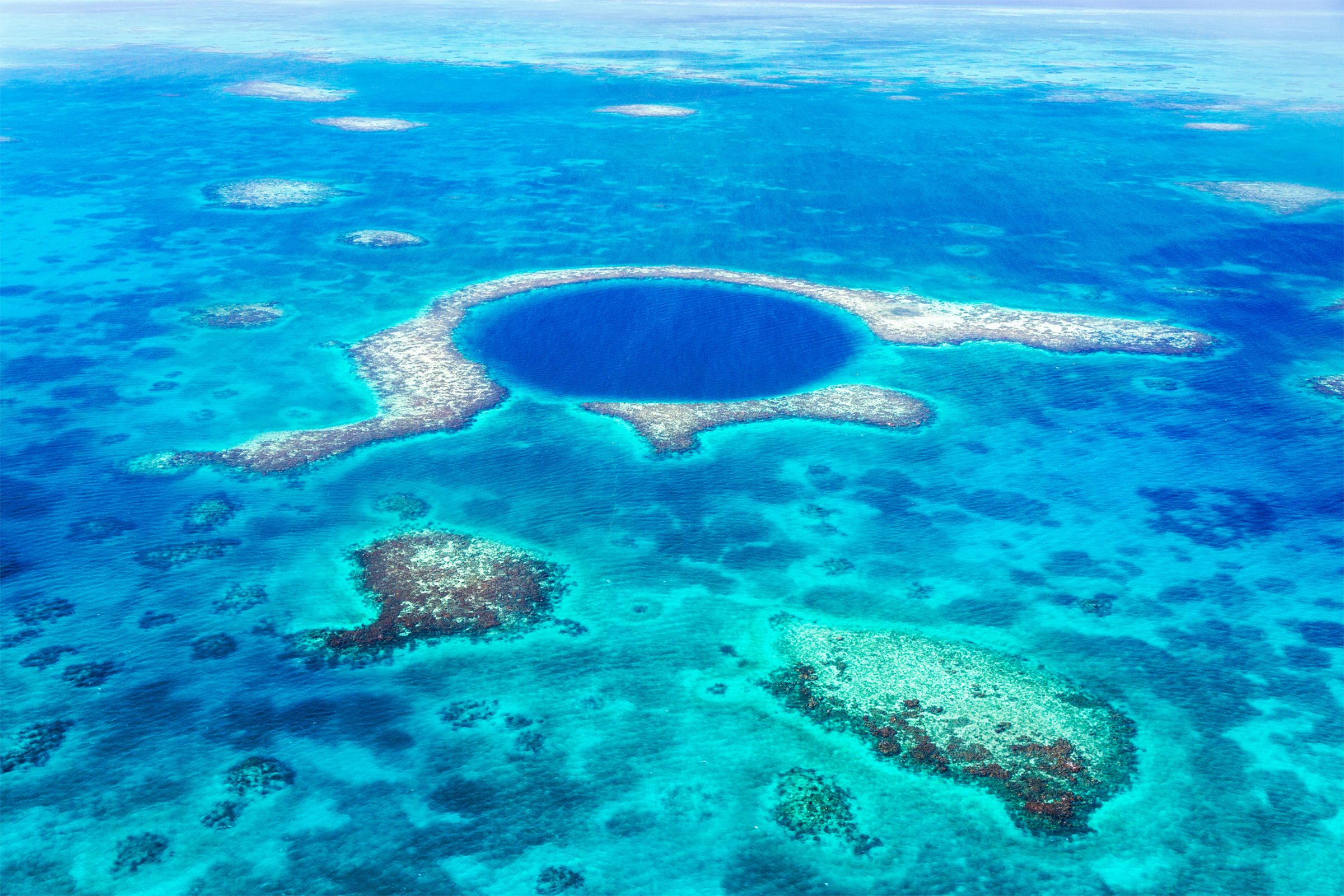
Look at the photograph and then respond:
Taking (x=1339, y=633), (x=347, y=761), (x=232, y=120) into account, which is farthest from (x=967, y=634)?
(x=232, y=120)

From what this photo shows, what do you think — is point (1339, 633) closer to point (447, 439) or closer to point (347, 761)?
point (347, 761)

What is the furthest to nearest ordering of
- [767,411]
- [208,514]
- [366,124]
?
1. [366,124]
2. [767,411]
3. [208,514]

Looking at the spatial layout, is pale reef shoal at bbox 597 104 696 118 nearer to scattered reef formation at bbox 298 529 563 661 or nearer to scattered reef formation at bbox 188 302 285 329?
scattered reef formation at bbox 188 302 285 329

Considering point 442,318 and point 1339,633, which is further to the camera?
point 442,318

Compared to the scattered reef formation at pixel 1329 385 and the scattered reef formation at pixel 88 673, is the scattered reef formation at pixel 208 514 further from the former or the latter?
the scattered reef formation at pixel 1329 385

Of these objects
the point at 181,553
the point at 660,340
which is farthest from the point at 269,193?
the point at 181,553

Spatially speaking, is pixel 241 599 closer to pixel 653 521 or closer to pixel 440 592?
pixel 440 592

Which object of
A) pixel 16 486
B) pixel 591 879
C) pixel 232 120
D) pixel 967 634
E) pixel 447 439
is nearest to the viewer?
pixel 591 879

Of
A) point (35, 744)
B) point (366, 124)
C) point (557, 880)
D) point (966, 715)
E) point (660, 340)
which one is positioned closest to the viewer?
point (557, 880)
